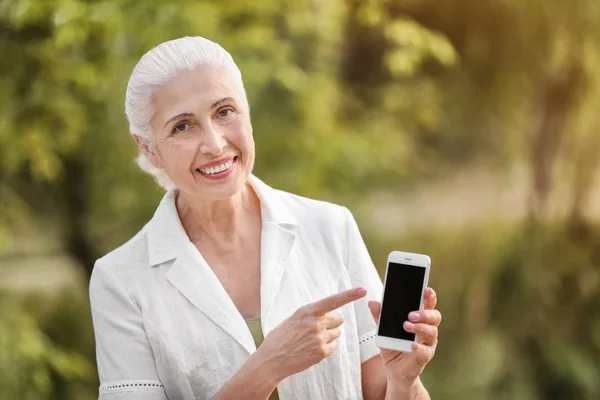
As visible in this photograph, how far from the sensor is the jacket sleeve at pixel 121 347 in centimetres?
137

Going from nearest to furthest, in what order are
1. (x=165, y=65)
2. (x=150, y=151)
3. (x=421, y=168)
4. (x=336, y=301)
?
1. (x=336, y=301)
2. (x=165, y=65)
3. (x=150, y=151)
4. (x=421, y=168)

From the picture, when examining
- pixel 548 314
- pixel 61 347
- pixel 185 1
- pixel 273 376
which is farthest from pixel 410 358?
pixel 548 314

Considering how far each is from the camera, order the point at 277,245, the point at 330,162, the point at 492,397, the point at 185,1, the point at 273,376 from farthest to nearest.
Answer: the point at 492,397, the point at 330,162, the point at 185,1, the point at 277,245, the point at 273,376

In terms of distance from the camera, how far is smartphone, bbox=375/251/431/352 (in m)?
1.30

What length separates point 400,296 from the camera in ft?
4.28

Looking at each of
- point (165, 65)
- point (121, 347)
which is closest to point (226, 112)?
point (165, 65)

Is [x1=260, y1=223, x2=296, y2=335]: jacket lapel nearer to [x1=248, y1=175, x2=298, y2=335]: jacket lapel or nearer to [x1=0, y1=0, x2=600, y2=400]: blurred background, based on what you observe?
[x1=248, y1=175, x2=298, y2=335]: jacket lapel

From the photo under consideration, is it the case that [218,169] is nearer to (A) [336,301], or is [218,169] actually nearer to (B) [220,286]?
(B) [220,286]

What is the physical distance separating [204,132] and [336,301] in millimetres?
385

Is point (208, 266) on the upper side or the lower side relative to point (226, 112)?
lower

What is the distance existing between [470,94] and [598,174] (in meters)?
0.86

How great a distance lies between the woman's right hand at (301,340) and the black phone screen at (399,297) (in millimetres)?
92

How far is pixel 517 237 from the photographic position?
4.34m

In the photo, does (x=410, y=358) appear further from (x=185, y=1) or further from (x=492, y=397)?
(x=492, y=397)
